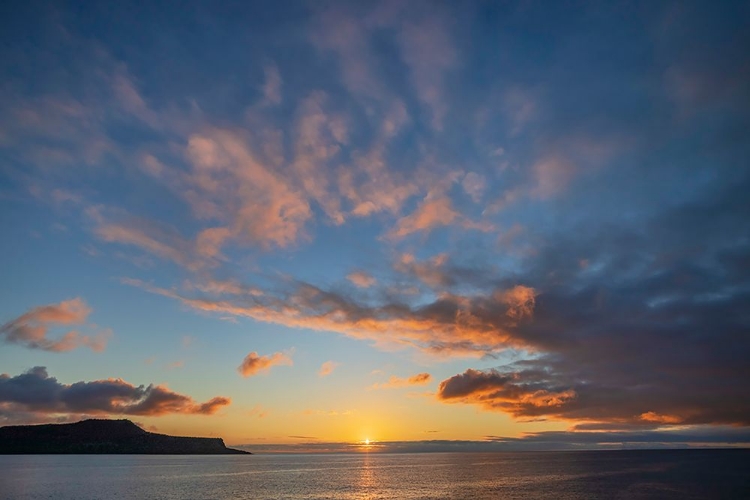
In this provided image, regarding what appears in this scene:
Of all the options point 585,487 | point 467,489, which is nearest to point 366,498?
point 467,489

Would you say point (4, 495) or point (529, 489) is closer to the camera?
point (4, 495)

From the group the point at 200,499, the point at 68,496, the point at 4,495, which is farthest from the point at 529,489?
the point at 4,495

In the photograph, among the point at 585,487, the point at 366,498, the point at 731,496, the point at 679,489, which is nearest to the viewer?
the point at 731,496

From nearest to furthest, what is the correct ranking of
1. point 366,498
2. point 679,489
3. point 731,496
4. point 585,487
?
1. point 731,496
2. point 366,498
3. point 679,489
4. point 585,487

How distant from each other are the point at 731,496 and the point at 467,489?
174 ft

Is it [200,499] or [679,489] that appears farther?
[679,489]

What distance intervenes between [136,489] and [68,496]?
56.2ft

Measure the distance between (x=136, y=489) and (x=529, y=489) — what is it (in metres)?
94.8

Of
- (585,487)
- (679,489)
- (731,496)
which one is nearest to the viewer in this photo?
(731,496)

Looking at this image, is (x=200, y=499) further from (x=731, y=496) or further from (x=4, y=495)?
(x=731, y=496)

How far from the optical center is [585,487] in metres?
117

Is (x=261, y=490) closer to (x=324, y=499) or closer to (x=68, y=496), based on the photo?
(x=324, y=499)

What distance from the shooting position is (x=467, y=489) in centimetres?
11506

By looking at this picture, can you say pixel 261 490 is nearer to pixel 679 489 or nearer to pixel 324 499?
pixel 324 499
